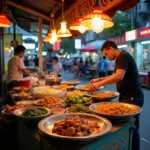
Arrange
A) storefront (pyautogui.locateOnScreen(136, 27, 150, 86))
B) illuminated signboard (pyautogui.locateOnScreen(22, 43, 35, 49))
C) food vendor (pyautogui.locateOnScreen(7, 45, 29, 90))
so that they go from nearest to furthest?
food vendor (pyautogui.locateOnScreen(7, 45, 29, 90)) → storefront (pyautogui.locateOnScreen(136, 27, 150, 86)) → illuminated signboard (pyautogui.locateOnScreen(22, 43, 35, 49))

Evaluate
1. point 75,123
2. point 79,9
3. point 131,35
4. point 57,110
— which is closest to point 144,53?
point 131,35

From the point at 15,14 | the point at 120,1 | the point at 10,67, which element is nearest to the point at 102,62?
the point at 15,14

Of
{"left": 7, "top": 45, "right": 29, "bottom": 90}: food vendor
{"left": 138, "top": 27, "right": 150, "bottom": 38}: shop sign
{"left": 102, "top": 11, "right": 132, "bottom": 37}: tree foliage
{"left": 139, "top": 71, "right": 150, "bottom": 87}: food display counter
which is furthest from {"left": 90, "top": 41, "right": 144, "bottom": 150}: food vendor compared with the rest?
{"left": 102, "top": 11, "right": 132, "bottom": 37}: tree foliage

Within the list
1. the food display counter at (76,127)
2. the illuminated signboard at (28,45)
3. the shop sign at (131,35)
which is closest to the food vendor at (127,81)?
the food display counter at (76,127)

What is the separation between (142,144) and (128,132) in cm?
231

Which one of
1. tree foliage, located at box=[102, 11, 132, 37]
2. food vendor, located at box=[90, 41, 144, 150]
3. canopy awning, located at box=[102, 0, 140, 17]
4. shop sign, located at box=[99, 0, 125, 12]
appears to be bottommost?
food vendor, located at box=[90, 41, 144, 150]

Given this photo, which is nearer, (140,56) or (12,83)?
(12,83)

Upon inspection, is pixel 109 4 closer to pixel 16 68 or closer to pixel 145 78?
pixel 16 68

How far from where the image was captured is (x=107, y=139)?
77.7 inches

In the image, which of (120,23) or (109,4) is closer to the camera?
(109,4)

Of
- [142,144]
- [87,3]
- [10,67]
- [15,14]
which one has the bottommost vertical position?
[142,144]

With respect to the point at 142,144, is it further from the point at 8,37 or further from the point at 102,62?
the point at 102,62

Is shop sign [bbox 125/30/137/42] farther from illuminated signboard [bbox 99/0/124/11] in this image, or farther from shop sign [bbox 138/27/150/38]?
illuminated signboard [bbox 99/0/124/11]

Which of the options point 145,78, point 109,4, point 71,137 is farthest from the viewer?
point 145,78
